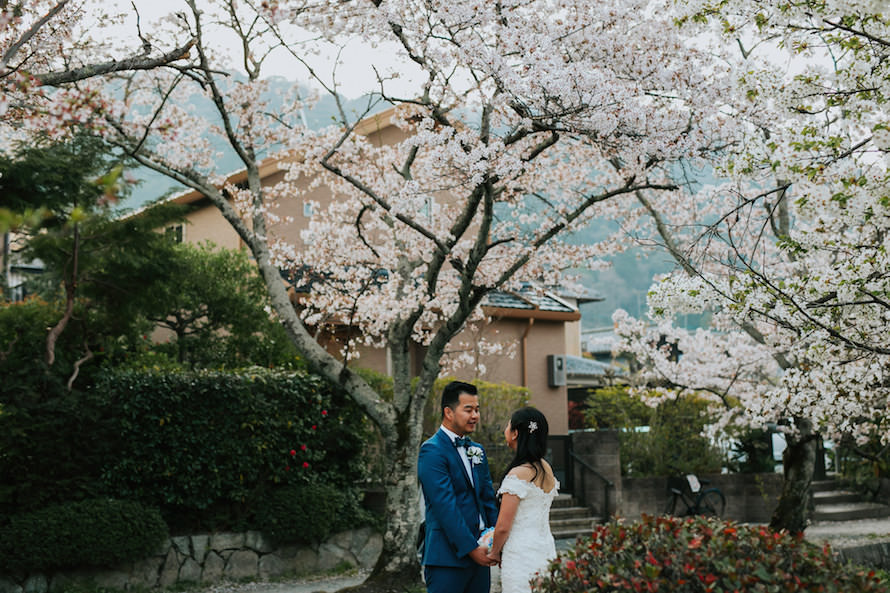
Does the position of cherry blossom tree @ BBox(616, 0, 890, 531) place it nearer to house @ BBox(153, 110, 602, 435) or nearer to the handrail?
the handrail

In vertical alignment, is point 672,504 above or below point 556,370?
below

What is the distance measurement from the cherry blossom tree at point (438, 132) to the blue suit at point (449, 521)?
4.09m

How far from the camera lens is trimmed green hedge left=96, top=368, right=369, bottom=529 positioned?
10.7m

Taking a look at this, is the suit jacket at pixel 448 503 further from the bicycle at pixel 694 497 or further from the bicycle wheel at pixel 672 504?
the bicycle wheel at pixel 672 504

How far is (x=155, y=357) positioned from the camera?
494 inches

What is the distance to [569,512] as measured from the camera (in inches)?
592

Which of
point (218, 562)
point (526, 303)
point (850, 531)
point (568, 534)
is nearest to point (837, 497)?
point (850, 531)

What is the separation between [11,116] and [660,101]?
681 centimetres

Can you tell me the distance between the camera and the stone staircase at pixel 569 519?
46.6ft

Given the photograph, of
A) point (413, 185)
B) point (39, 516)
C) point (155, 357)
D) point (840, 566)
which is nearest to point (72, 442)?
point (39, 516)

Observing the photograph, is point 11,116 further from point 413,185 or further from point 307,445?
point 307,445

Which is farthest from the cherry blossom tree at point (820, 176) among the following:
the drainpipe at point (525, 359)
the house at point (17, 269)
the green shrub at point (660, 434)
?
the drainpipe at point (525, 359)

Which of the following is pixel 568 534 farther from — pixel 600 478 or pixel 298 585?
pixel 298 585

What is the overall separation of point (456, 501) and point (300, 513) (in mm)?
6718
